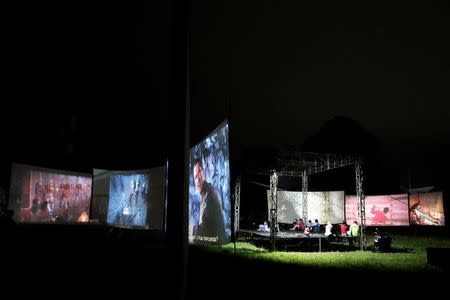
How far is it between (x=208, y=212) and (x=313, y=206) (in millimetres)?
12736

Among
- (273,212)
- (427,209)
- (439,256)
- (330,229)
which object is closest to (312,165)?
(330,229)

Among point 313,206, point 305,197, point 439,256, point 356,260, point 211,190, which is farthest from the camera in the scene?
point 313,206

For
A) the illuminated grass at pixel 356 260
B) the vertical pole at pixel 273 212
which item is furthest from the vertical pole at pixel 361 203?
the vertical pole at pixel 273 212

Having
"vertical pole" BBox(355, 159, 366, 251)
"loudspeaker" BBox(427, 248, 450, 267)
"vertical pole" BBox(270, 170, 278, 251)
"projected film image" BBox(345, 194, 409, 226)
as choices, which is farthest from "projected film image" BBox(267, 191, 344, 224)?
"loudspeaker" BBox(427, 248, 450, 267)

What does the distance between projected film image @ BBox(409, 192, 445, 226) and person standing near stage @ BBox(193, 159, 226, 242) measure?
55.2 ft

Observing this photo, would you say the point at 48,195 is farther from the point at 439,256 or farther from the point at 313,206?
the point at 439,256

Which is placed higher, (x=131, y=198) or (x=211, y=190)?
(x=211, y=190)

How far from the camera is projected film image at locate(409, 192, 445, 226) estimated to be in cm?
2320

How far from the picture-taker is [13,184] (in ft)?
73.3

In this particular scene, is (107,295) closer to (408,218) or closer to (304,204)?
(304,204)

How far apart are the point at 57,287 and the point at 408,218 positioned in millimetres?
24086

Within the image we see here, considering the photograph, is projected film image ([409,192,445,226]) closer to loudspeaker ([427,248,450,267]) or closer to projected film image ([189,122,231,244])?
loudspeaker ([427,248,450,267])

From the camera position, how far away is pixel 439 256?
41.1 ft

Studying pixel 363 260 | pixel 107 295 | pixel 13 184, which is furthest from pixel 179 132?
pixel 13 184
